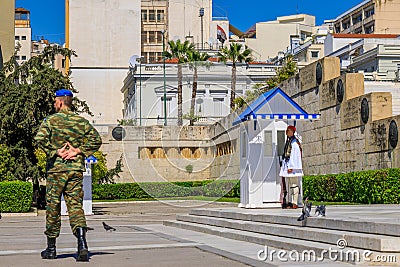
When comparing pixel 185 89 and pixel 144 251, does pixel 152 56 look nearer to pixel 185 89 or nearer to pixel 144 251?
pixel 185 89

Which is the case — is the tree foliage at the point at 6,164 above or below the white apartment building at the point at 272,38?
below

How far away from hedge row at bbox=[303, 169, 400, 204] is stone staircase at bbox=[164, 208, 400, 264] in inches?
329

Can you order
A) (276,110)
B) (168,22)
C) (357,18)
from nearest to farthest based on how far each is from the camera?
(276,110) → (357,18) → (168,22)

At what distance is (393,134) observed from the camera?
24.3 metres

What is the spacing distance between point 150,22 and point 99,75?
694 inches

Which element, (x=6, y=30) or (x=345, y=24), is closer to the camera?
(x=6, y=30)

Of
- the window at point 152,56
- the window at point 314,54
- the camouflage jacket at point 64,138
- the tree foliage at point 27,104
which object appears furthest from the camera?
the window at point 152,56

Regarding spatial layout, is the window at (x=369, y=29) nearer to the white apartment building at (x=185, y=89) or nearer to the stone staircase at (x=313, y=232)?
the white apartment building at (x=185, y=89)

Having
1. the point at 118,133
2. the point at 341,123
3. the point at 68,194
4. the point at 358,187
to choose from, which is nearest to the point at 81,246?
the point at 68,194

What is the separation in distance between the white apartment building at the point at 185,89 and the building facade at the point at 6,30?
11.2 m

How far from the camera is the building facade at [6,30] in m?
55.5

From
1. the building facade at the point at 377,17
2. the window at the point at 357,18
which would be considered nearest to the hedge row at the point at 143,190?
the building facade at the point at 377,17

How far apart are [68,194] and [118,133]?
47.9 meters

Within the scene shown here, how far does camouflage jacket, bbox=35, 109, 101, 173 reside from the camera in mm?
9461
